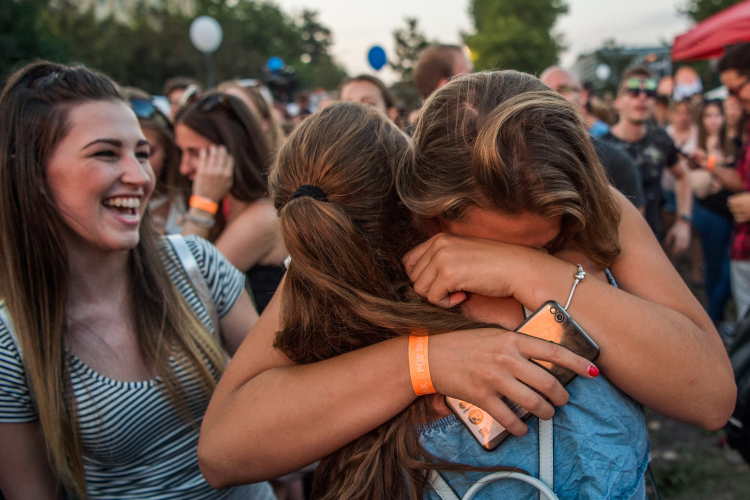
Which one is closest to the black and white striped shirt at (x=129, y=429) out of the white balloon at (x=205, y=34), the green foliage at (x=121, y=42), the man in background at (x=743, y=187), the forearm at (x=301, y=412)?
the forearm at (x=301, y=412)

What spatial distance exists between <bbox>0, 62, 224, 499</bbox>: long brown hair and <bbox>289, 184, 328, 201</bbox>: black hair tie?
2.98 ft

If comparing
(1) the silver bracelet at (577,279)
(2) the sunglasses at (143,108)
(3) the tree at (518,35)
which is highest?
(2) the sunglasses at (143,108)

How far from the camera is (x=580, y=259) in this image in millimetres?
1282

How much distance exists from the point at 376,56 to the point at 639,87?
829 centimetres

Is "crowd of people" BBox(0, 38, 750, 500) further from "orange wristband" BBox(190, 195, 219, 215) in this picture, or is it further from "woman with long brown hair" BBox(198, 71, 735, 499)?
"orange wristband" BBox(190, 195, 219, 215)

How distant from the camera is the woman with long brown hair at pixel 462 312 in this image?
1066 mm

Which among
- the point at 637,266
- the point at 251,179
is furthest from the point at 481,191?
the point at 251,179

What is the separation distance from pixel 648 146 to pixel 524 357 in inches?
167

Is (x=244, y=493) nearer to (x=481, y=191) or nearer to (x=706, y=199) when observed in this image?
(x=481, y=191)

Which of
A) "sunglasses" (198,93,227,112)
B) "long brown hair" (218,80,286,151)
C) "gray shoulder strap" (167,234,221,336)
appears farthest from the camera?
"long brown hair" (218,80,286,151)

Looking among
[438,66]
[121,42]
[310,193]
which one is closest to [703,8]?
[121,42]

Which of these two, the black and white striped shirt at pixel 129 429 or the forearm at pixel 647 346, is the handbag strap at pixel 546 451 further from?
the black and white striped shirt at pixel 129 429

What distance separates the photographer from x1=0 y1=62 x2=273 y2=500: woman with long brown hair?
5.14 feet

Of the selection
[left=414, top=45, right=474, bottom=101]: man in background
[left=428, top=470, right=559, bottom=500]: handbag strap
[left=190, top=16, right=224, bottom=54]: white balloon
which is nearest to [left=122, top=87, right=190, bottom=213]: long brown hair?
[left=414, top=45, right=474, bottom=101]: man in background
